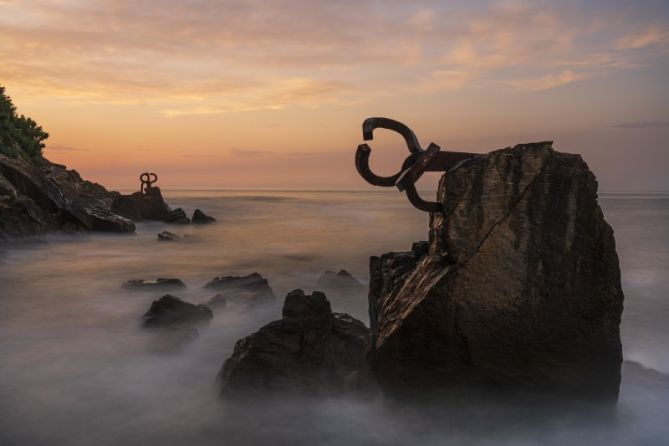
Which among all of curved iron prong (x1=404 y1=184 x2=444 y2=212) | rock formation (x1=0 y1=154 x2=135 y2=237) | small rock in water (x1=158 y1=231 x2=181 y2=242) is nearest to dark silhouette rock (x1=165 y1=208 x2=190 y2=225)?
rock formation (x1=0 y1=154 x2=135 y2=237)

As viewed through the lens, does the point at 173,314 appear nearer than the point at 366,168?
No

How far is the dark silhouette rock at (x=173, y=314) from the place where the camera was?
8648mm

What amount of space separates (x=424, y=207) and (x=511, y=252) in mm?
852

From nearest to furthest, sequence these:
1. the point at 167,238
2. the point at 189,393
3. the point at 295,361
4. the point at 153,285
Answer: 1. the point at 295,361
2. the point at 189,393
3. the point at 153,285
4. the point at 167,238

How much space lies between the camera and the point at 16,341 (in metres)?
8.52

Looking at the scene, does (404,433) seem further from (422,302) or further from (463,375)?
(422,302)

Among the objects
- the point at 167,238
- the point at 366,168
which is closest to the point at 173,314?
the point at 366,168

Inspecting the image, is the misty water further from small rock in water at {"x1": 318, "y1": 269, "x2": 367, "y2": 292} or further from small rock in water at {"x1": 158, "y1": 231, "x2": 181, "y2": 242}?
small rock in water at {"x1": 158, "y1": 231, "x2": 181, "y2": 242}

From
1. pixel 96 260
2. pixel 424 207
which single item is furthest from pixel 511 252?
pixel 96 260

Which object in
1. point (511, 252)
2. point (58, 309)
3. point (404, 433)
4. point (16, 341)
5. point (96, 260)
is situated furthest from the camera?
point (96, 260)

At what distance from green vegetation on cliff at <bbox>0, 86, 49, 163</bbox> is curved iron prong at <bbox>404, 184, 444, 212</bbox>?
2698 cm

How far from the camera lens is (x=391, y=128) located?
181 inches

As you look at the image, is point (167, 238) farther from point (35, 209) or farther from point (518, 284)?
point (518, 284)

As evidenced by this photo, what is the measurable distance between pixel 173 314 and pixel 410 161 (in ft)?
18.9
